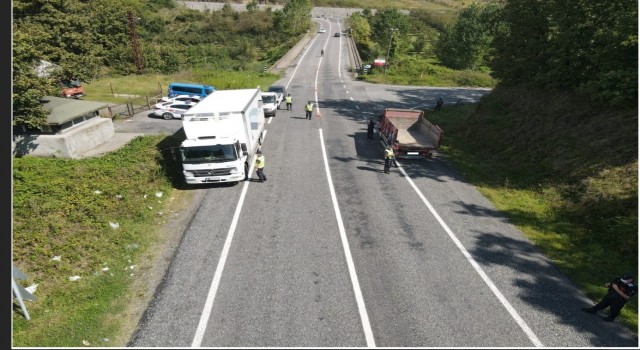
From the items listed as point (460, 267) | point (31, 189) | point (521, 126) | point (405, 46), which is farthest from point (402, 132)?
point (405, 46)

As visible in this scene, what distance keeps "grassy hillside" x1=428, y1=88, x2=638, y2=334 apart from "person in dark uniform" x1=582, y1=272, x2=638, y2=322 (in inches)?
18.9

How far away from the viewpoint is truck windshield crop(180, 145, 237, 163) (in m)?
15.3

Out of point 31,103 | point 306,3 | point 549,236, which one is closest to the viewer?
point 549,236

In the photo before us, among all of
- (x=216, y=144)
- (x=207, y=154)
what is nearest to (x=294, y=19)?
(x=216, y=144)

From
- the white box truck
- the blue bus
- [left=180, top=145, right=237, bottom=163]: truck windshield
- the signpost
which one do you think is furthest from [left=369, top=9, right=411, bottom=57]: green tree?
the signpost

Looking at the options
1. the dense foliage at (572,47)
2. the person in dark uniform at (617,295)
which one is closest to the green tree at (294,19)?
the dense foliage at (572,47)

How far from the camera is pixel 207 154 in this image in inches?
606

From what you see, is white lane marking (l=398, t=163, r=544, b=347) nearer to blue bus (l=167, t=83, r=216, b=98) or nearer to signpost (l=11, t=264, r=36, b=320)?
signpost (l=11, t=264, r=36, b=320)

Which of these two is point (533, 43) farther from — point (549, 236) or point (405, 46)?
point (405, 46)

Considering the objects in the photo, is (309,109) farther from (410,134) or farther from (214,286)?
(214,286)

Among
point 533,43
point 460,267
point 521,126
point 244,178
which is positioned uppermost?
point 533,43

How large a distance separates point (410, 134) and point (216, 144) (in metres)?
12.8

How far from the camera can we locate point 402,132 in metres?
22.9

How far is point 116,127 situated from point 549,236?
27048 millimetres
